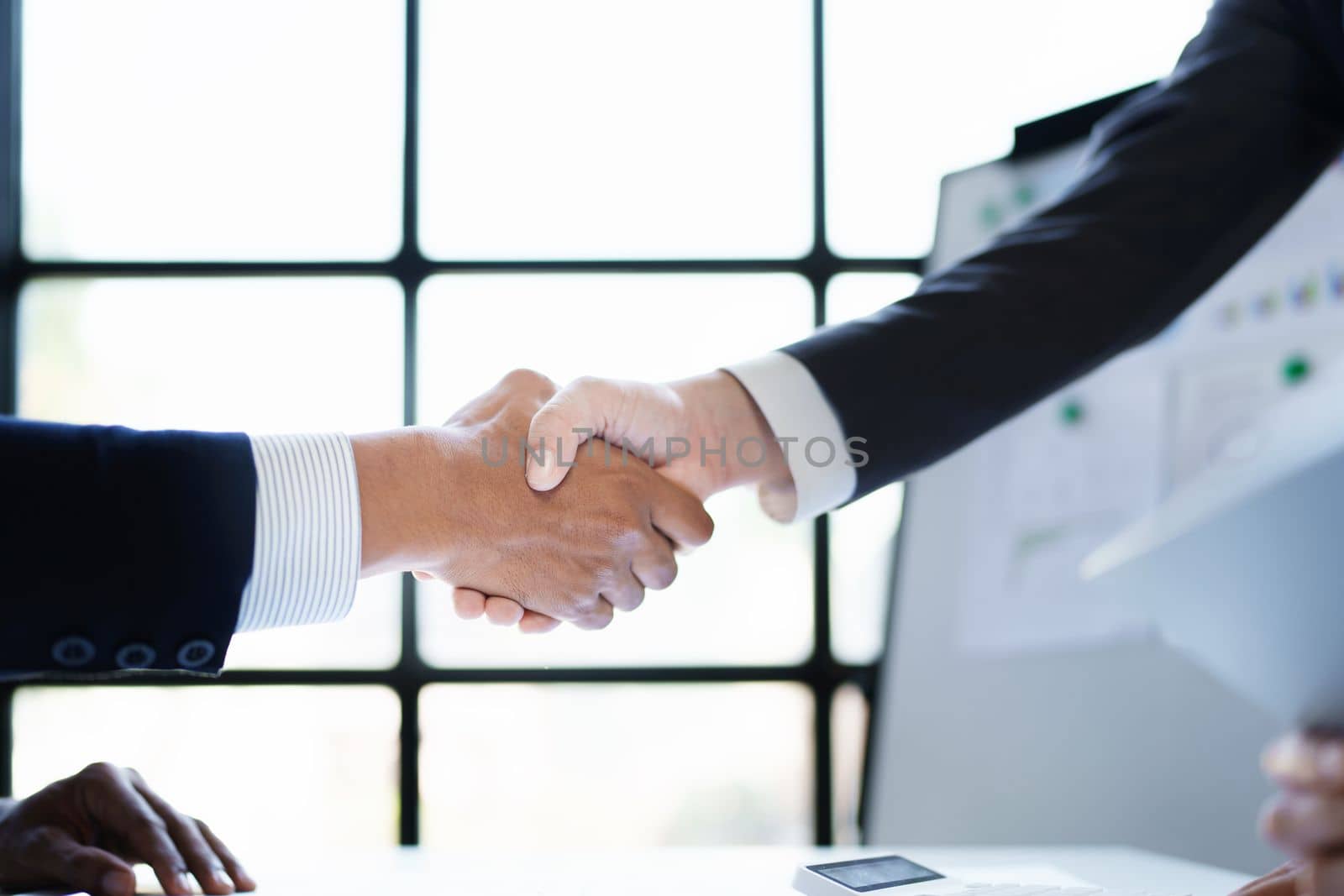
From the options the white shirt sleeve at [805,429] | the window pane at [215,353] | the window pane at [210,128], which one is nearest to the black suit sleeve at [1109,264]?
the white shirt sleeve at [805,429]

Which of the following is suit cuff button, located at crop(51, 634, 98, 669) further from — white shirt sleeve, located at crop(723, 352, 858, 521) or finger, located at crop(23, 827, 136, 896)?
white shirt sleeve, located at crop(723, 352, 858, 521)

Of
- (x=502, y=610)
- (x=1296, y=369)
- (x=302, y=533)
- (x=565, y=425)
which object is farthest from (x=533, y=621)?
(x=1296, y=369)

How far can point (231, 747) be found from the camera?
1876 millimetres

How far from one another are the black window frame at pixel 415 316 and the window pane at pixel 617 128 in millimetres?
39

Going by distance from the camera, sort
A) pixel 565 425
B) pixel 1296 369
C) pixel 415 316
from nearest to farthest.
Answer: pixel 565 425, pixel 1296 369, pixel 415 316

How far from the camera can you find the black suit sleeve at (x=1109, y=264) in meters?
1.18

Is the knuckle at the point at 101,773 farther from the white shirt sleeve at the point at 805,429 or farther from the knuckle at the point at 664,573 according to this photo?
the white shirt sleeve at the point at 805,429

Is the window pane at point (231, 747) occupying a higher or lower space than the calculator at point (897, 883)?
lower


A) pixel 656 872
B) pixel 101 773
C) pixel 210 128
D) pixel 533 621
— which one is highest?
pixel 210 128

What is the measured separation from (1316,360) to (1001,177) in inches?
23.5

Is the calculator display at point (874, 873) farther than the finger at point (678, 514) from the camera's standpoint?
No

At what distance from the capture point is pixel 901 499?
1.79m

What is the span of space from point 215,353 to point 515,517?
3.48 feet

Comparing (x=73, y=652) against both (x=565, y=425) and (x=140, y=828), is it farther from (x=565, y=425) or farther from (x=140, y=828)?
(x=565, y=425)
